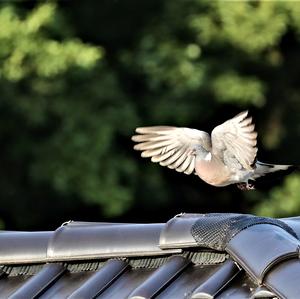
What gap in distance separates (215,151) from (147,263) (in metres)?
1.03

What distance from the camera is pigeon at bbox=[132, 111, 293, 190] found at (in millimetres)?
4531

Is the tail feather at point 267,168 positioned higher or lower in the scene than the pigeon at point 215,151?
lower

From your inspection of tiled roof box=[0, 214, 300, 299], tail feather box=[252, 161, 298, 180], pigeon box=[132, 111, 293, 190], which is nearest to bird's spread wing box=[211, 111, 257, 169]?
pigeon box=[132, 111, 293, 190]

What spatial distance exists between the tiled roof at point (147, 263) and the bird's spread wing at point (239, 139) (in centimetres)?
63

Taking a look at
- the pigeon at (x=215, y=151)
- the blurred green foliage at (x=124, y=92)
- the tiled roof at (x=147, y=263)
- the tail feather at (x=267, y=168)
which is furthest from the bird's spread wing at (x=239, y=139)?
the blurred green foliage at (x=124, y=92)

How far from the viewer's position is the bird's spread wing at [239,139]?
4496 millimetres

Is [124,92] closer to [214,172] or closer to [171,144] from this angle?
[171,144]

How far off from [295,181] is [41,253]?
778cm

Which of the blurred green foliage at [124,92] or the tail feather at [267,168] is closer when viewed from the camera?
the tail feather at [267,168]

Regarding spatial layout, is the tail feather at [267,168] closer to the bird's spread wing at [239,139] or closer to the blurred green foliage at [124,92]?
the bird's spread wing at [239,139]

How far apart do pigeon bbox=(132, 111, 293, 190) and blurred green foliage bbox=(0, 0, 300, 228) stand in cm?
563

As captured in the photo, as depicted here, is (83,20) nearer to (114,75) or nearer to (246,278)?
(114,75)

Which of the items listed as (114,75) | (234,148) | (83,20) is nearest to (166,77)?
(114,75)

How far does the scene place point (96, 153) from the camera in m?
11.2
